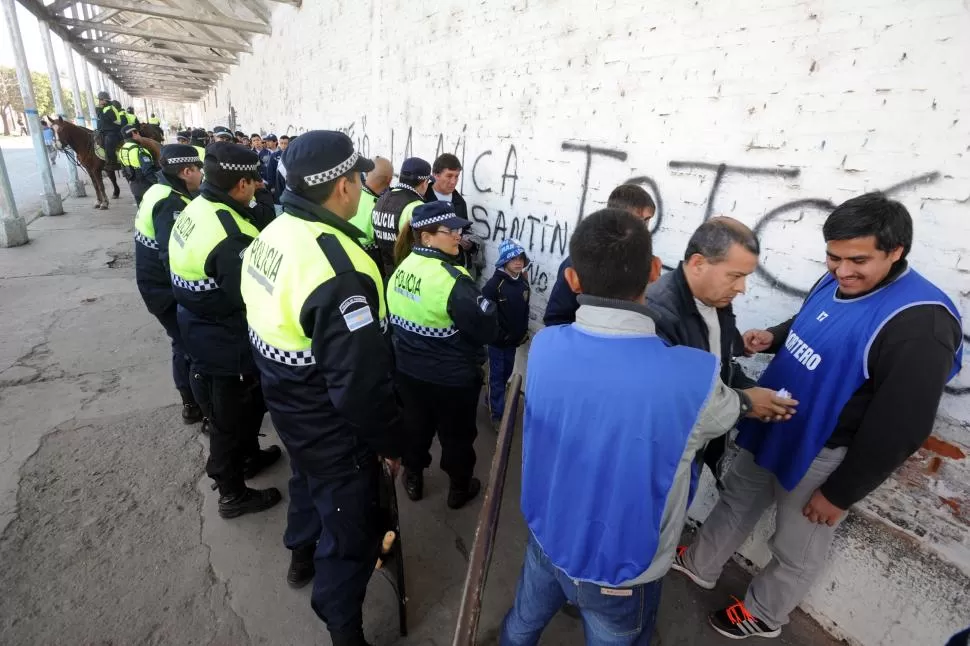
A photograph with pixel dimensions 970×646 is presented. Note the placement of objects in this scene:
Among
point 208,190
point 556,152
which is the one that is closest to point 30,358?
point 208,190

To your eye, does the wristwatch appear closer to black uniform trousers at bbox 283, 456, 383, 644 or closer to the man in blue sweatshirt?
the man in blue sweatshirt

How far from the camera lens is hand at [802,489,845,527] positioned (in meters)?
1.86

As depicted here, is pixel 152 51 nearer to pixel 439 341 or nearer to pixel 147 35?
pixel 147 35

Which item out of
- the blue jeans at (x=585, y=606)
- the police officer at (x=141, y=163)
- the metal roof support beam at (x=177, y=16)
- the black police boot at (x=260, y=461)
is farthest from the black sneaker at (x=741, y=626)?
the metal roof support beam at (x=177, y=16)

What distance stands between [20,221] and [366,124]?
6.56 m

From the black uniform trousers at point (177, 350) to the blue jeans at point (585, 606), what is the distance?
285cm

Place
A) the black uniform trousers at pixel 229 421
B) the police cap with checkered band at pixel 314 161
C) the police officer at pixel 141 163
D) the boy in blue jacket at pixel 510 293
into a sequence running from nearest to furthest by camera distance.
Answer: the police cap with checkered band at pixel 314 161 → the black uniform trousers at pixel 229 421 → the boy in blue jacket at pixel 510 293 → the police officer at pixel 141 163

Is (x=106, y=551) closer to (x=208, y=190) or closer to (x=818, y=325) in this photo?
(x=208, y=190)

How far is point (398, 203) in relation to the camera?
3842 mm

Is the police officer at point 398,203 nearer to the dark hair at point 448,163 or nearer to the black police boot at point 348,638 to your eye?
the dark hair at point 448,163

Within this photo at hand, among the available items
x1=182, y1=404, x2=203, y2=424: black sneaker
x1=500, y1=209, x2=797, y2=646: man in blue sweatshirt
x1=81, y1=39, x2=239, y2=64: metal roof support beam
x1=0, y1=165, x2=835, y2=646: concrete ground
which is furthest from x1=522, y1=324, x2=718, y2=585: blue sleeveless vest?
x1=81, y1=39, x2=239, y2=64: metal roof support beam

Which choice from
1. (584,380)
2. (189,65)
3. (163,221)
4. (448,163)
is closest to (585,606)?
(584,380)

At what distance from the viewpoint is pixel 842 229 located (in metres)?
1.68

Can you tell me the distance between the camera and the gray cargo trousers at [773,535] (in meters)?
2.02
